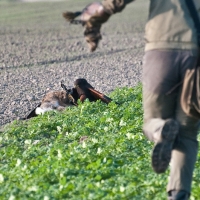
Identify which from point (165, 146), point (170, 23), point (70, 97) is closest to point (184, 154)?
point (165, 146)

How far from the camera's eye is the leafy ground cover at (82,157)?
6.15m

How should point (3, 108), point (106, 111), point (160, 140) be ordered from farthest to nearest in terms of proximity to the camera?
point (3, 108) → point (106, 111) → point (160, 140)

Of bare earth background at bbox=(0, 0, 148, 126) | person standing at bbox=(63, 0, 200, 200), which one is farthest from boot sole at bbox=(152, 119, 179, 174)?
bare earth background at bbox=(0, 0, 148, 126)

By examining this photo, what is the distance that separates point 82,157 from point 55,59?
1287cm

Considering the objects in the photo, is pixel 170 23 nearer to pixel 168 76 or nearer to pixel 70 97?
pixel 168 76

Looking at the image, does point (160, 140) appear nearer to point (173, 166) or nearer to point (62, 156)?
point (173, 166)

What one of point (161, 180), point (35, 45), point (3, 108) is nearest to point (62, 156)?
point (161, 180)

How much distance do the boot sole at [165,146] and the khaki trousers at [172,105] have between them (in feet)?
0.20

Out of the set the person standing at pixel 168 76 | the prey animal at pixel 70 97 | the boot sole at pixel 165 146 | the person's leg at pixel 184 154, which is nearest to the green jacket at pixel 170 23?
the person standing at pixel 168 76

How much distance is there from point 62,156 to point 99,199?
4.76ft

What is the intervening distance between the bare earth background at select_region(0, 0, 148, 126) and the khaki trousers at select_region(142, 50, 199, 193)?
573 cm

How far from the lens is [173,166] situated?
5.57 m

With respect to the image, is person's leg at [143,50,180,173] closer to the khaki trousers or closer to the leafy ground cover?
the khaki trousers

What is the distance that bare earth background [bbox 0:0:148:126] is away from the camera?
14078 millimetres
